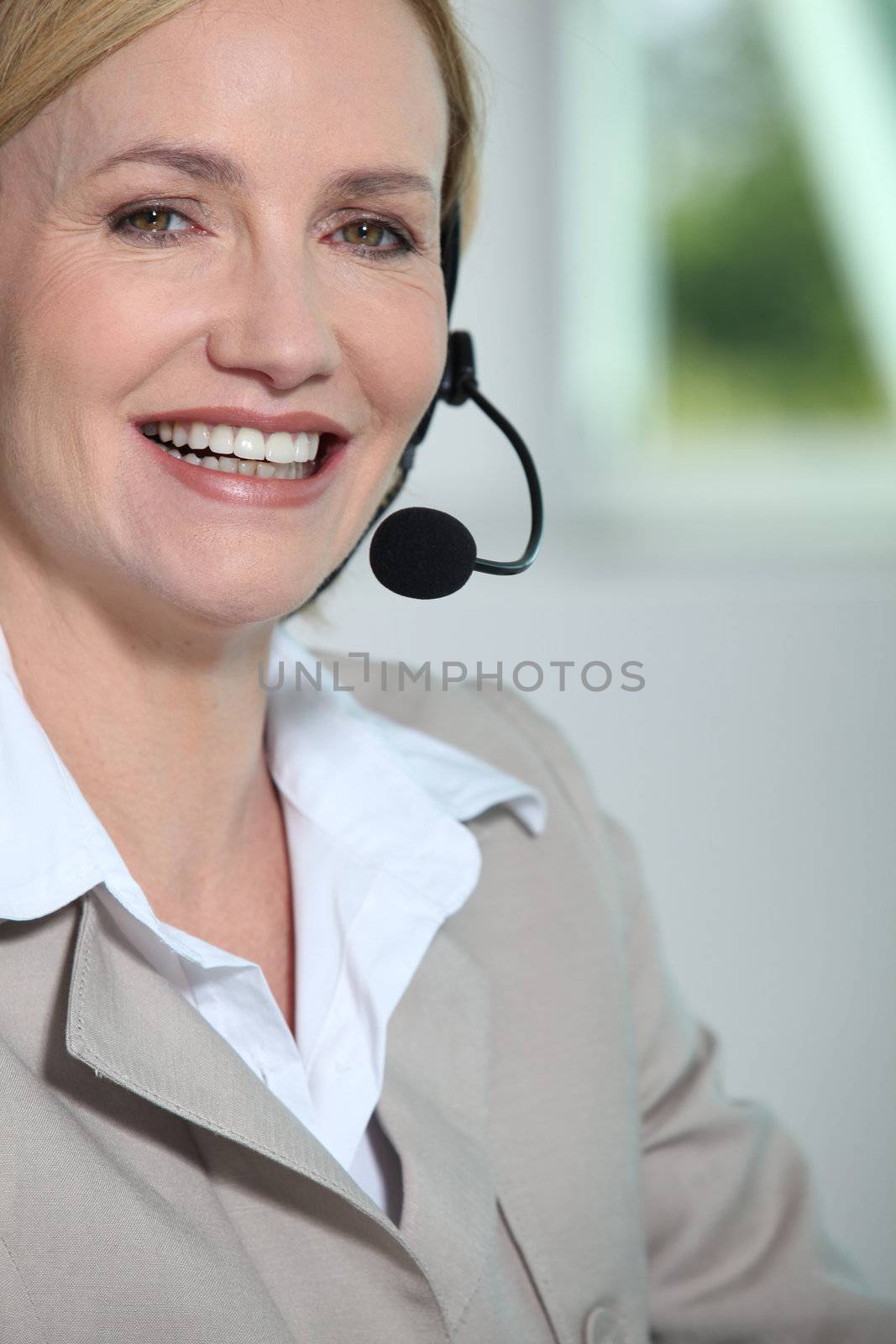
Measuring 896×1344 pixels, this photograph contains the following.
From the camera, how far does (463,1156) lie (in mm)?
1078

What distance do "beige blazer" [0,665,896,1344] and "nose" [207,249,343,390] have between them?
1.21 feet

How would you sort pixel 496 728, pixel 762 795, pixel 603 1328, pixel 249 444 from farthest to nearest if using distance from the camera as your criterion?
pixel 762 795 < pixel 496 728 < pixel 603 1328 < pixel 249 444

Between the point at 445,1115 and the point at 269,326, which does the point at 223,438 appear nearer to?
the point at 269,326

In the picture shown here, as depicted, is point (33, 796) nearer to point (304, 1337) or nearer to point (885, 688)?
point (304, 1337)

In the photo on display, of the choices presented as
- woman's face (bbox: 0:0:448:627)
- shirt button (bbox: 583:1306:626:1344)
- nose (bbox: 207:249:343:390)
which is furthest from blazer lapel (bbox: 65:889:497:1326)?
nose (bbox: 207:249:343:390)

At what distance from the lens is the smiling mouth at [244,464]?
1010mm

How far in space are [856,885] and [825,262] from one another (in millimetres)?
1067

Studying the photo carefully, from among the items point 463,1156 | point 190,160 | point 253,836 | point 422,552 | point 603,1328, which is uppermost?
point 190,160

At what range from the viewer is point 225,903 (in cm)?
116

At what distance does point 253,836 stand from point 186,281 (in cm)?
49

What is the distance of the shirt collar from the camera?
94 cm

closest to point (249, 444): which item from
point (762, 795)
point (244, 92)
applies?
point (244, 92)

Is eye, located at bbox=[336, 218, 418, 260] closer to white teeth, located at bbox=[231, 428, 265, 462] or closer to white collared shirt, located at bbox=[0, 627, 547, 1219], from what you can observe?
white teeth, located at bbox=[231, 428, 265, 462]

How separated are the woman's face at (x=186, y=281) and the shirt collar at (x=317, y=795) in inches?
5.6
